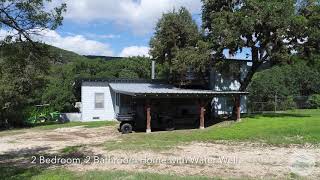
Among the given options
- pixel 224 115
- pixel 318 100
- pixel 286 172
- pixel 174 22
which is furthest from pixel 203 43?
pixel 318 100

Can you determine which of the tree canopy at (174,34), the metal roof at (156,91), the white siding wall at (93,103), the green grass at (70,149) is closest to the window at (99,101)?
the white siding wall at (93,103)

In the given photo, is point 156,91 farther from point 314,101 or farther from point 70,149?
point 314,101

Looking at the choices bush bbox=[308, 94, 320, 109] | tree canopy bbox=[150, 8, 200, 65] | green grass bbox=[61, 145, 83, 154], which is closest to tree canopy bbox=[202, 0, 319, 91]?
tree canopy bbox=[150, 8, 200, 65]

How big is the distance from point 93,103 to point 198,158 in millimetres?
19111

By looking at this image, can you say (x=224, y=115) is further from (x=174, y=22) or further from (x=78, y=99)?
(x=78, y=99)

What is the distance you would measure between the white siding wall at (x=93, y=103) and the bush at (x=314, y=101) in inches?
916

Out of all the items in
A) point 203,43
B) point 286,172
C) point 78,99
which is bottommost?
point 286,172

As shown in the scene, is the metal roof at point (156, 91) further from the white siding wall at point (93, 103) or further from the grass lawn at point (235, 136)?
the grass lawn at point (235, 136)

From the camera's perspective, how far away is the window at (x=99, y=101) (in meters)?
32.6

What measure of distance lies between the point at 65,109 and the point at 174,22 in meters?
12.8

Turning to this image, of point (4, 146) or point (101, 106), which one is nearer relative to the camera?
point (4, 146)

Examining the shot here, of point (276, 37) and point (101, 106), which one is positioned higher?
point (276, 37)

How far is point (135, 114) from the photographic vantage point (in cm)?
2436

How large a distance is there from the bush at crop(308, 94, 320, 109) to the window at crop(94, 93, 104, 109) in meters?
24.1
